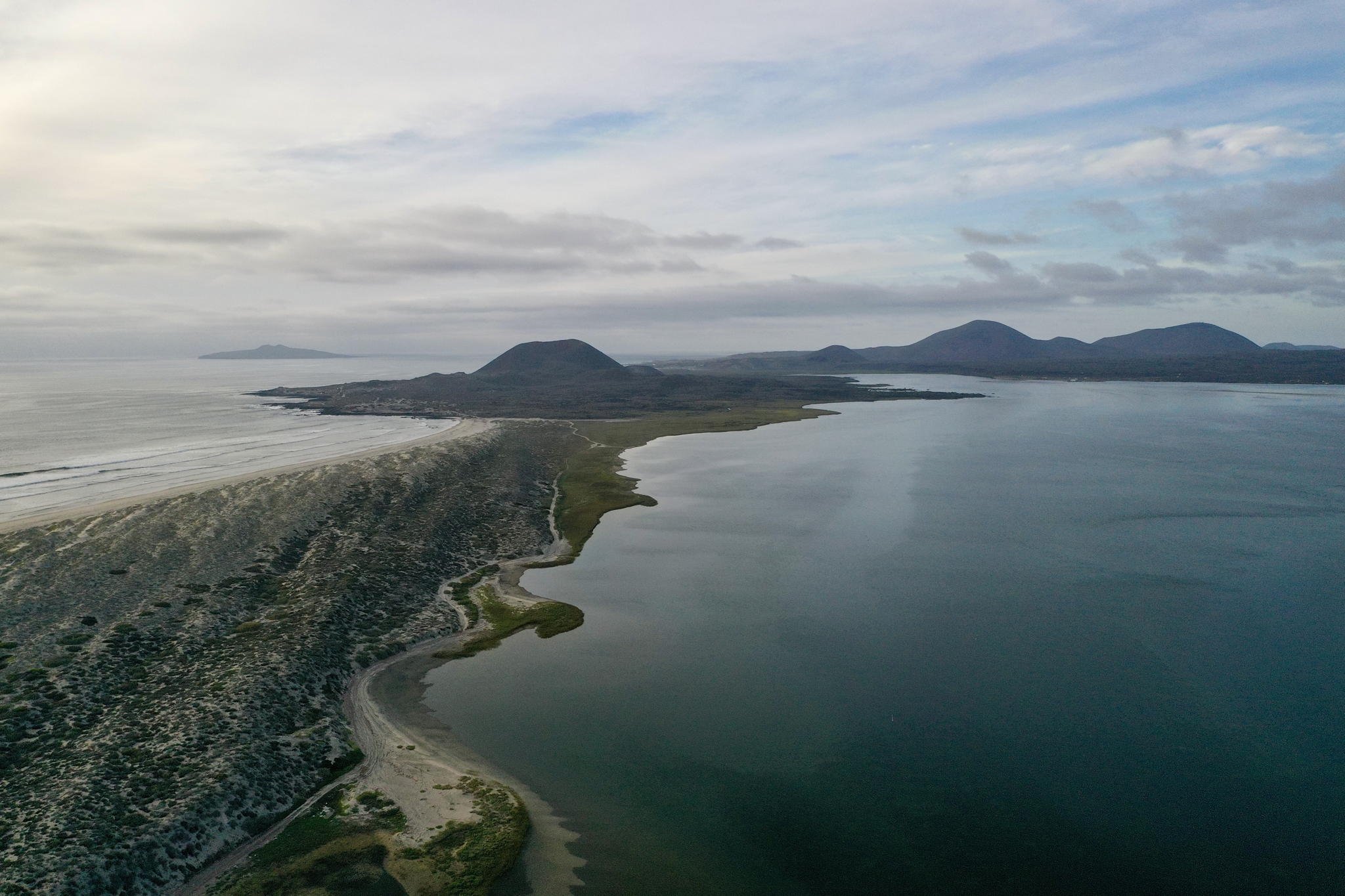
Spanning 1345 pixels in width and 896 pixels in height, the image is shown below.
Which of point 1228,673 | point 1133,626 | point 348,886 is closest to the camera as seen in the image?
point 348,886

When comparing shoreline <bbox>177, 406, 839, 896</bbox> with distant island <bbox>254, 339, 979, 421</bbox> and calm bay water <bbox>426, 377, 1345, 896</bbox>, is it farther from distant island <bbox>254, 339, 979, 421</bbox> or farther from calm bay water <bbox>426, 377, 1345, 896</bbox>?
distant island <bbox>254, 339, 979, 421</bbox>

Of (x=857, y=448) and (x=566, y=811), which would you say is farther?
(x=857, y=448)

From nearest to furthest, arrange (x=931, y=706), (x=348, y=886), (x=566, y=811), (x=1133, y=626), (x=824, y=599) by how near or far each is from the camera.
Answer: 1. (x=348, y=886)
2. (x=566, y=811)
3. (x=931, y=706)
4. (x=1133, y=626)
5. (x=824, y=599)

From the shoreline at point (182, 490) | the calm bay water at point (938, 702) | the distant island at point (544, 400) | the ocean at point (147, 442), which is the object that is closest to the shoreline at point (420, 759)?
the calm bay water at point (938, 702)

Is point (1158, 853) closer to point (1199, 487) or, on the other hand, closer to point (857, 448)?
point (1199, 487)

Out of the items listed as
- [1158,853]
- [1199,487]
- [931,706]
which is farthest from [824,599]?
[1199,487]

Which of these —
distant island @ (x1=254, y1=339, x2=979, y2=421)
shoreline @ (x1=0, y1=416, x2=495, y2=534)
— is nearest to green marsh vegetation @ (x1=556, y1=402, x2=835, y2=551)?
distant island @ (x1=254, y1=339, x2=979, y2=421)

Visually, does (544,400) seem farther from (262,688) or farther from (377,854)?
(377,854)

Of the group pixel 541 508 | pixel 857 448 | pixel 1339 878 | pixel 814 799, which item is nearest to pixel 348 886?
pixel 814 799
